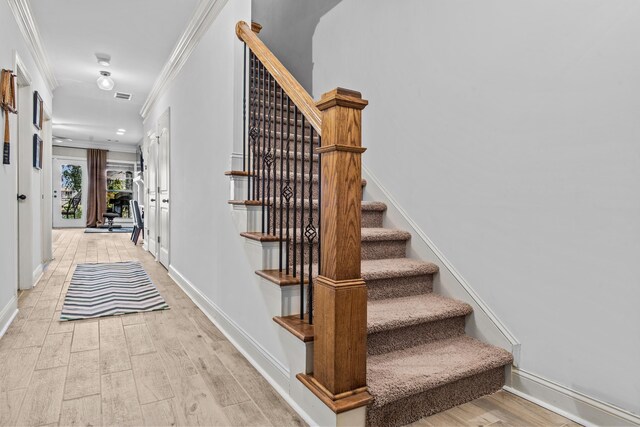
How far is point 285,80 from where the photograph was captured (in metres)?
1.87

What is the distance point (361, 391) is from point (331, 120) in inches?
40.8

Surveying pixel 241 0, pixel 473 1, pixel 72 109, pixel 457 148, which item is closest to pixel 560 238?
pixel 457 148

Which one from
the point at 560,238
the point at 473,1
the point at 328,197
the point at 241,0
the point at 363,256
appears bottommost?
the point at 363,256

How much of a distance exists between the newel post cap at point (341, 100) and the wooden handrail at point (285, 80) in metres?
0.10

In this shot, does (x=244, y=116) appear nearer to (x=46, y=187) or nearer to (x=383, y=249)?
(x=383, y=249)

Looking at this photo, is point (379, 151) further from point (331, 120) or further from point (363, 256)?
point (331, 120)

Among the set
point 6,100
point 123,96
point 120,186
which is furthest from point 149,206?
point 120,186

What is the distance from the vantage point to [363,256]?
240 cm

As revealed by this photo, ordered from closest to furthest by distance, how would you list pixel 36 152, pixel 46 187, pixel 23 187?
pixel 23 187 < pixel 36 152 < pixel 46 187

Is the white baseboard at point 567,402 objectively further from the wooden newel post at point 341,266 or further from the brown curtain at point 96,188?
the brown curtain at point 96,188

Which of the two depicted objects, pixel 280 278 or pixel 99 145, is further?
pixel 99 145

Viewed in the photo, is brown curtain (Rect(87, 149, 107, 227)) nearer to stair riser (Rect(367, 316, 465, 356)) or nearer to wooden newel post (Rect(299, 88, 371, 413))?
stair riser (Rect(367, 316, 465, 356))

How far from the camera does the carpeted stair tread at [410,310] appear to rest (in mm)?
1782

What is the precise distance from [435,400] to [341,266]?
75 cm
